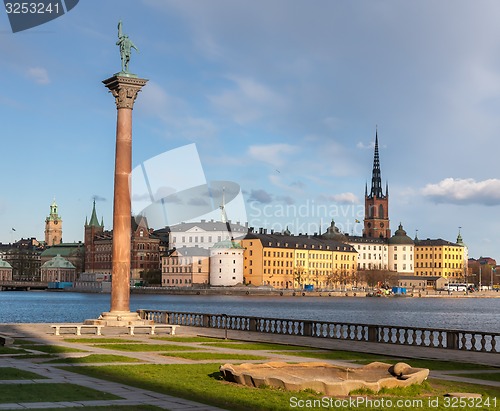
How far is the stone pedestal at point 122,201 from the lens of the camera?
44938 mm

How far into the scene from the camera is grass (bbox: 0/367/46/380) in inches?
859

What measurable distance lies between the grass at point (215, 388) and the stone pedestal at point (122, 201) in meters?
20.0

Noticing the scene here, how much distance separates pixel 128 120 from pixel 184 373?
24126 millimetres

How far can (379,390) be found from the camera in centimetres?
1967

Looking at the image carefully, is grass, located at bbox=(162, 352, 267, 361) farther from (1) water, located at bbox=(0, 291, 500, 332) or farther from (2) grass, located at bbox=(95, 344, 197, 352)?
(1) water, located at bbox=(0, 291, 500, 332)

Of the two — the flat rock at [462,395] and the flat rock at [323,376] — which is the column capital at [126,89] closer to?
the flat rock at [323,376]

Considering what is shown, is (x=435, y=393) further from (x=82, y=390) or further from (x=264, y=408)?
(x=82, y=390)

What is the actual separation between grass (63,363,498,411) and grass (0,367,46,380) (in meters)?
1.51

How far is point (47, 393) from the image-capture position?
19016 mm

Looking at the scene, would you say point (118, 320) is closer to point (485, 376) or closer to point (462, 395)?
point (485, 376)

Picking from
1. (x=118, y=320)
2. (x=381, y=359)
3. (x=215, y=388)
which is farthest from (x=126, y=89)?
(x=215, y=388)

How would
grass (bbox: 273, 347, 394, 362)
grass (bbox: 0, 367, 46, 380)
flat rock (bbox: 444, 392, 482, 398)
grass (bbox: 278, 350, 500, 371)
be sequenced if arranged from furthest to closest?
1. grass (bbox: 273, 347, 394, 362)
2. grass (bbox: 278, 350, 500, 371)
3. grass (bbox: 0, 367, 46, 380)
4. flat rock (bbox: 444, 392, 482, 398)

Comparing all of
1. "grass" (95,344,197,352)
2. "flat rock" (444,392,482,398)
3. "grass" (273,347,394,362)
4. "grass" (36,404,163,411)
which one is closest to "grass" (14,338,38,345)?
"grass" (95,344,197,352)

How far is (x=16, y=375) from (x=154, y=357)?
7617mm
